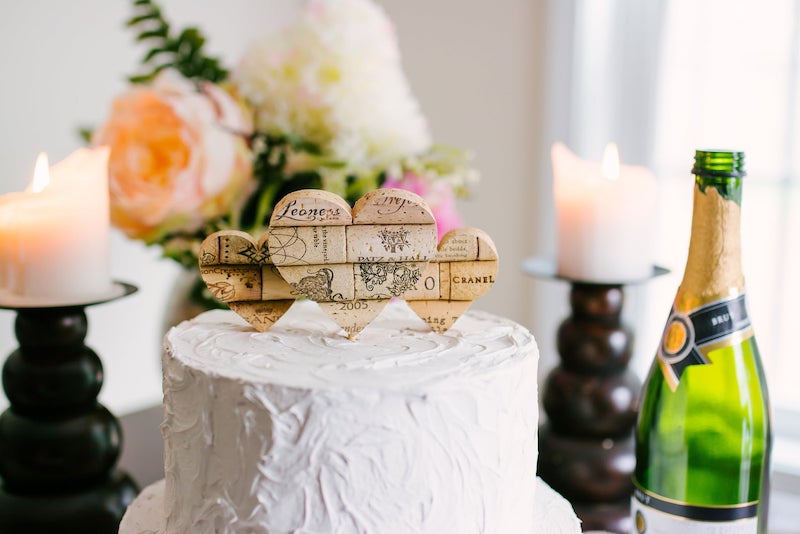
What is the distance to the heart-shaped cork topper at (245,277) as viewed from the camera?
0.69 meters

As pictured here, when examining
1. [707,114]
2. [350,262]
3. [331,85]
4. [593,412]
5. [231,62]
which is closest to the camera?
[350,262]

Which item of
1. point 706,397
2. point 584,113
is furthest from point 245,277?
point 584,113

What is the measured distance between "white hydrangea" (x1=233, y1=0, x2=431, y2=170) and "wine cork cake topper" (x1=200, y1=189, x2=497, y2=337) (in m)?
0.37

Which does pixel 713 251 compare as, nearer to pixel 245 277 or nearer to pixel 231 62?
pixel 245 277

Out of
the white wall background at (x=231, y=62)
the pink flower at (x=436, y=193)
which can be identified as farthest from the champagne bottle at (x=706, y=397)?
the white wall background at (x=231, y=62)

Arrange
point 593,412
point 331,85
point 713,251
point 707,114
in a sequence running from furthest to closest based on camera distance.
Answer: point 707,114 → point 331,85 → point 593,412 → point 713,251

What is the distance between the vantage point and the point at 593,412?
926 millimetres

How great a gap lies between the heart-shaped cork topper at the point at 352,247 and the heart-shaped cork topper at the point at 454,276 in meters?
0.03

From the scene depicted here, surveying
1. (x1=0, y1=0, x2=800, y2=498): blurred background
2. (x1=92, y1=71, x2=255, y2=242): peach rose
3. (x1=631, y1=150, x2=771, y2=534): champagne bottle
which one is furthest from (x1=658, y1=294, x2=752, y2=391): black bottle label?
(x1=0, y1=0, x2=800, y2=498): blurred background

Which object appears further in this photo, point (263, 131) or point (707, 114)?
point (707, 114)

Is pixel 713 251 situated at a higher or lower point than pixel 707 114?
lower

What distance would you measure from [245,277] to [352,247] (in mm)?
108

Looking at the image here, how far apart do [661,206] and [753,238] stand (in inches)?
7.4

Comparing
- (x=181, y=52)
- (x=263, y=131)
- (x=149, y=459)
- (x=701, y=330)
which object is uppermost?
(x=181, y=52)
